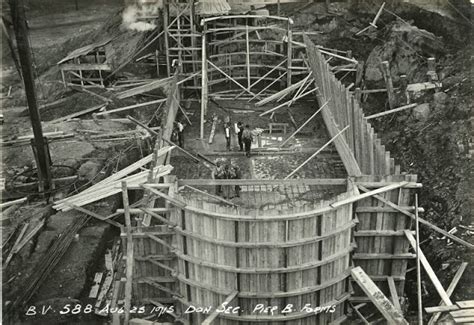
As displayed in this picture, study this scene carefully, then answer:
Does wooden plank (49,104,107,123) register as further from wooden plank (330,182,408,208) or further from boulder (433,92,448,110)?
wooden plank (330,182,408,208)


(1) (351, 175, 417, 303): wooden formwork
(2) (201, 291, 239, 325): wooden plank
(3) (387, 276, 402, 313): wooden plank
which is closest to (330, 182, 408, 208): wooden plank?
(1) (351, 175, 417, 303): wooden formwork

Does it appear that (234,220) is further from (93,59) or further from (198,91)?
(93,59)

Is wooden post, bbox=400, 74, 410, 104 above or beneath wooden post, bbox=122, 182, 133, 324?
above

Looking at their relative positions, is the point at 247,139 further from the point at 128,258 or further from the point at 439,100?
the point at 439,100

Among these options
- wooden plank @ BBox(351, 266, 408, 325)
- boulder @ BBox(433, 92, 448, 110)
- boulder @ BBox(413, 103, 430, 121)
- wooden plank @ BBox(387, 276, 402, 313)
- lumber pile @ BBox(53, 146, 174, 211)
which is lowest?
wooden plank @ BBox(387, 276, 402, 313)

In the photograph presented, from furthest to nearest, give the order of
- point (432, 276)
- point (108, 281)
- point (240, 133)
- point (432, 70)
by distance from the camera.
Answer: point (432, 70)
point (240, 133)
point (108, 281)
point (432, 276)

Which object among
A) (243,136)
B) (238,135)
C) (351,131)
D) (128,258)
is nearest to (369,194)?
(351,131)

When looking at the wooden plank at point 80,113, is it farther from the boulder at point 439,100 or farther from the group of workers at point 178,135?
the boulder at point 439,100
